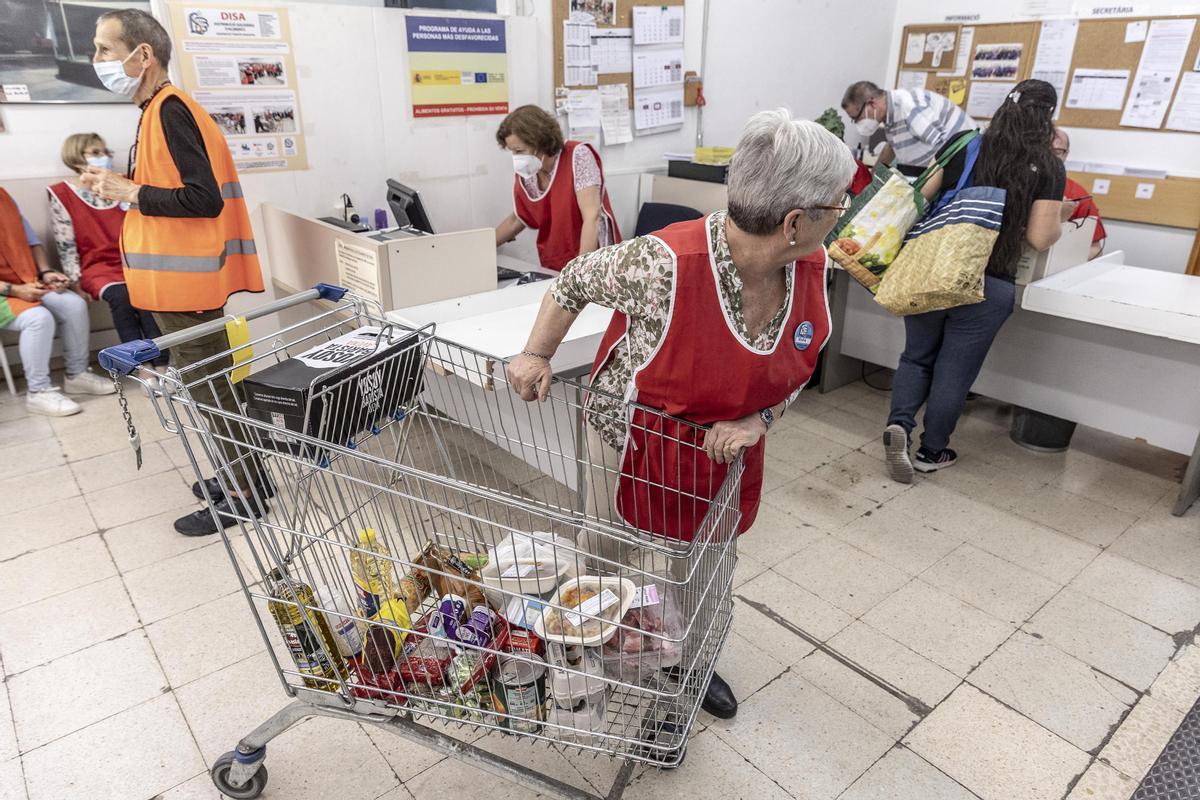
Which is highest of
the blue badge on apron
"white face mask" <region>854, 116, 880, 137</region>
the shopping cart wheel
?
"white face mask" <region>854, 116, 880, 137</region>

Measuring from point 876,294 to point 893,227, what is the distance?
10.3 inches

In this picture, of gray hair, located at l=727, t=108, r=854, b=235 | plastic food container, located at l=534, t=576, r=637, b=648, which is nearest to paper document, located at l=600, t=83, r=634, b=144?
gray hair, located at l=727, t=108, r=854, b=235

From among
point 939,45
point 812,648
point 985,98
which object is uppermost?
point 939,45

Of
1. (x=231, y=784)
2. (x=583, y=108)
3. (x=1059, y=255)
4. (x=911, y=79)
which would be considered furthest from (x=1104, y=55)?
(x=231, y=784)

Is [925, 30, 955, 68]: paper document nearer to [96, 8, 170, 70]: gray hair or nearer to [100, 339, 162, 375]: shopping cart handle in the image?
[96, 8, 170, 70]: gray hair

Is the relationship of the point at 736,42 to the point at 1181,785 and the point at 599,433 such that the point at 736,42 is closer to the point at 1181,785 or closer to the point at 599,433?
the point at 599,433

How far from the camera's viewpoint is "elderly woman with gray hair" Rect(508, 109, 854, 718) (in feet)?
4.34

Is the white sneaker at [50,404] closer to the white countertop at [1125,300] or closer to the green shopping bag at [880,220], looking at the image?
the green shopping bag at [880,220]

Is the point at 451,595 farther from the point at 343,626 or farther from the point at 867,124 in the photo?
the point at 867,124

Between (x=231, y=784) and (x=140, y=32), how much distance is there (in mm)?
2095

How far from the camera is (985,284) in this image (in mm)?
2906

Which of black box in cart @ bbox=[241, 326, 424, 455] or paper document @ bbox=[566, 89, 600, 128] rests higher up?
paper document @ bbox=[566, 89, 600, 128]

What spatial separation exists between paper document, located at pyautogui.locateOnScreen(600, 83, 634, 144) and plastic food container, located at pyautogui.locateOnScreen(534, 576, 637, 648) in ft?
11.3

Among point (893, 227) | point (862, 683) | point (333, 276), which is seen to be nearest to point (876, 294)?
Result: point (893, 227)
